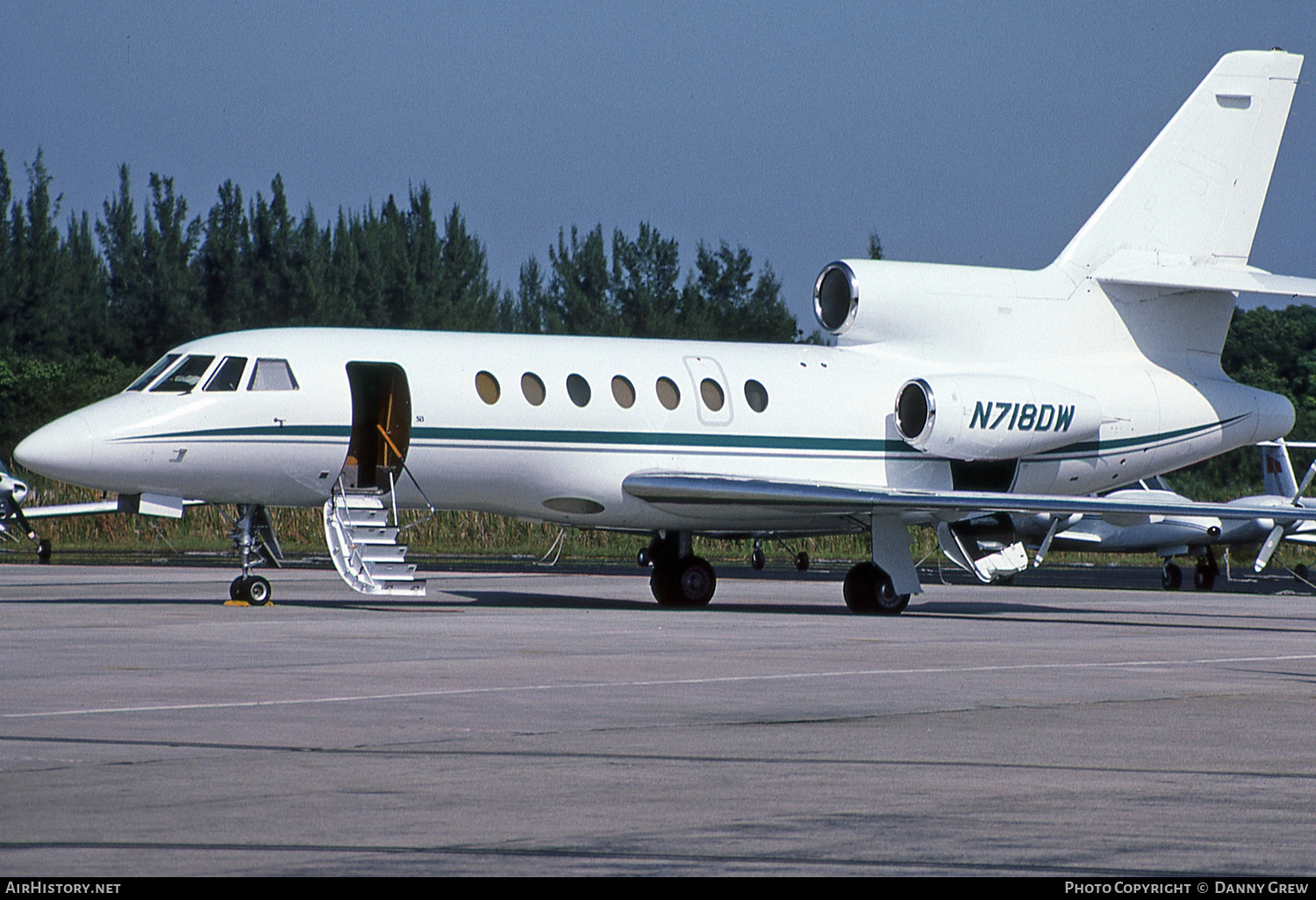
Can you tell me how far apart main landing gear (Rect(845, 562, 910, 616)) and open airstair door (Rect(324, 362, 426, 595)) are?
18.2 ft

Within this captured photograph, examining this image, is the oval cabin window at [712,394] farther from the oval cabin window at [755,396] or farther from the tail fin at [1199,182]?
the tail fin at [1199,182]

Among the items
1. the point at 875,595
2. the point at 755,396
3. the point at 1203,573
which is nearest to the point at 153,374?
the point at 755,396

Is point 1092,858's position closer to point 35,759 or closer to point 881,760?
point 881,760

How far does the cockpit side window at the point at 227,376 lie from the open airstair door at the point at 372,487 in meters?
1.27

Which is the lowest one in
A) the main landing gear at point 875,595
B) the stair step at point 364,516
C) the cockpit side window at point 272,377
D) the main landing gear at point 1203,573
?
the main landing gear at point 1203,573

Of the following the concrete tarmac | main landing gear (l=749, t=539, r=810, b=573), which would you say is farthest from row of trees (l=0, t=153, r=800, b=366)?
the concrete tarmac

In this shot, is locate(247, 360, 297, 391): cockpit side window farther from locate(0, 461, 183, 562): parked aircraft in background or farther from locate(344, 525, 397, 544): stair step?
locate(0, 461, 183, 562): parked aircraft in background

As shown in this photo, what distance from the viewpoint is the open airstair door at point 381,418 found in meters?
20.8

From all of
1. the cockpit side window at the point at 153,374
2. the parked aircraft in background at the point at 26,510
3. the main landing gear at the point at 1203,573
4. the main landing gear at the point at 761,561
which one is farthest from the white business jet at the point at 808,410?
the parked aircraft in background at the point at 26,510

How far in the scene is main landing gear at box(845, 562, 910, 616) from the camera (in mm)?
22172

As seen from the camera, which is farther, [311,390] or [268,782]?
[311,390]
